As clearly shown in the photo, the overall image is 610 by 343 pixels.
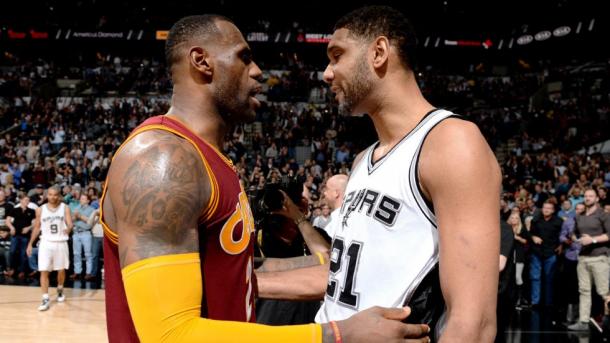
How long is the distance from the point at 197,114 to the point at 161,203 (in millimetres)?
453

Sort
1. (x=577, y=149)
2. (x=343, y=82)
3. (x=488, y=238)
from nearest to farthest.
→ (x=488, y=238), (x=343, y=82), (x=577, y=149)

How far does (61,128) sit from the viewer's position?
1833 centimetres

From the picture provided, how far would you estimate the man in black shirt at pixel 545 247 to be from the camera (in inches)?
338

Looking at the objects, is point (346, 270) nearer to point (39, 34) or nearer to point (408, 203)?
point (408, 203)

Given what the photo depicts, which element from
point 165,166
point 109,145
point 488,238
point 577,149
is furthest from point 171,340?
point 577,149

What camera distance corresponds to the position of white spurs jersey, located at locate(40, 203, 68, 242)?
854 centimetres

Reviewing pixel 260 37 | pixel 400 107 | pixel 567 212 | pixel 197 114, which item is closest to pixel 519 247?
pixel 567 212

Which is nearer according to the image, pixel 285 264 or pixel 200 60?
pixel 200 60

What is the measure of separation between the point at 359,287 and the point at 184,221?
0.65 meters

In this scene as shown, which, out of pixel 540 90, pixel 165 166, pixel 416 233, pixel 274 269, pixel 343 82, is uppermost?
pixel 540 90

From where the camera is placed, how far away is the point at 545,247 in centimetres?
865

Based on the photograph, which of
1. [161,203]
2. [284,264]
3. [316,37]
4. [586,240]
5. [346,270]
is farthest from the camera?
[316,37]

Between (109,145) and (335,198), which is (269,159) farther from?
(335,198)

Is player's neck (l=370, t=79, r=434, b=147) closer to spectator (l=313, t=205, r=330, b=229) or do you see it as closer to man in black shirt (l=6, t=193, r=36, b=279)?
spectator (l=313, t=205, r=330, b=229)
